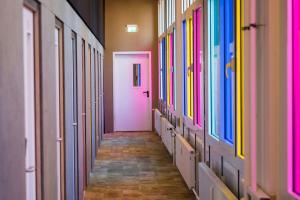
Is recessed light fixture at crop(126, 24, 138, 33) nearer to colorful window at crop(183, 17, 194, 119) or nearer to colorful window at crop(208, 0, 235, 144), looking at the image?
colorful window at crop(183, 17, 194, 119)

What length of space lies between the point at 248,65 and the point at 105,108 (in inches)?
385

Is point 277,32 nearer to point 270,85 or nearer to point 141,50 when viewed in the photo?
point 270,85

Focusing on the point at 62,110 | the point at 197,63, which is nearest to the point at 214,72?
the point at 197,63

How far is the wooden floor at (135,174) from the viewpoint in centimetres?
605

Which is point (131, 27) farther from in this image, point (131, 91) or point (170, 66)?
point (170, 66)

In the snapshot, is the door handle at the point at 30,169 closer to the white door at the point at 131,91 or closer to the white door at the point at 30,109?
the white door at the point at 30,109

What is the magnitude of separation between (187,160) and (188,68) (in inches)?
53.5

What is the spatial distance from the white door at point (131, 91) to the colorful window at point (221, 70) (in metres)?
7.94

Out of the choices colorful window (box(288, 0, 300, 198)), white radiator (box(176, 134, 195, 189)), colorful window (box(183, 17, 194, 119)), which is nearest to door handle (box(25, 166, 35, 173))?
colorful window (box(288, 0, 300, 198))

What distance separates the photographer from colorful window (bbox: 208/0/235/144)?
12.5ft

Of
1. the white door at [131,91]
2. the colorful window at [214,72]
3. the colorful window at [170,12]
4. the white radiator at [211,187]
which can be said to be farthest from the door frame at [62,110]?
the white door at [131,91]

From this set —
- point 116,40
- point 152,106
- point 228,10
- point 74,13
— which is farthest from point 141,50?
point 228,10

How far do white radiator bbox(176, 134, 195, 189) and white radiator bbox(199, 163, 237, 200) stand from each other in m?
1.07

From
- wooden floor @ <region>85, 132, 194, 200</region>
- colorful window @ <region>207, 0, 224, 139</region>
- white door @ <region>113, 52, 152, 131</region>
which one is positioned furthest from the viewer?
white door @ <region>113, 52, 152, 131</region>
